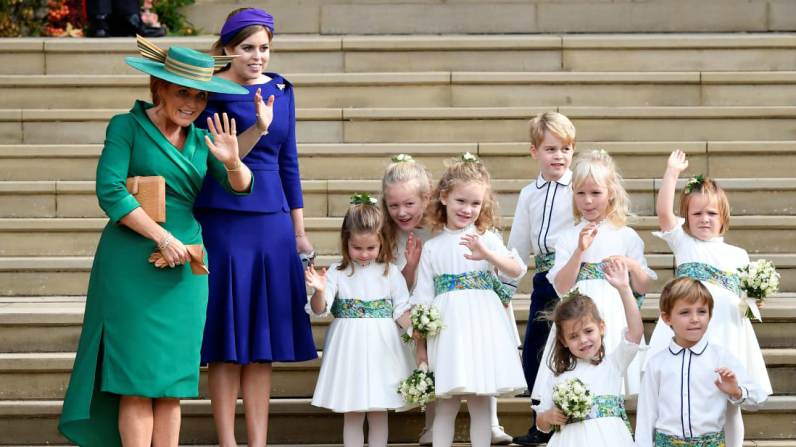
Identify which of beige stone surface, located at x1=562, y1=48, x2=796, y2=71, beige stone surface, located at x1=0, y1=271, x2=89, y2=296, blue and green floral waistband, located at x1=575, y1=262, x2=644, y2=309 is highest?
beige stone surface, located at x1=562, y1=48, x2=796, y2=71

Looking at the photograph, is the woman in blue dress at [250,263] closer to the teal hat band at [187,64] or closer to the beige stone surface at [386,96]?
the teal hat band at [187,64]

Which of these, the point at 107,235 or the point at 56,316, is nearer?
the point at 107,235

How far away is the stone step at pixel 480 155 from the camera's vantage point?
300 inches

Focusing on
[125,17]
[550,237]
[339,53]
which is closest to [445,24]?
[339,53]

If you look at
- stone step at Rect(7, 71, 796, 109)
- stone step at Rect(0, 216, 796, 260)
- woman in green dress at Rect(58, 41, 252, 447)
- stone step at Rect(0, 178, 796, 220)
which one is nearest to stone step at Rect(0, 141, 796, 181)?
stone step at Rect(0, 178, 796, 220)

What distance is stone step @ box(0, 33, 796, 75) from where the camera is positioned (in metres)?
8.80

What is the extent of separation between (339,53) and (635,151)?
2.58m

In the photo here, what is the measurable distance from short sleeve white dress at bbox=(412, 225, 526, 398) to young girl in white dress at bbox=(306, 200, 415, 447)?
158 mm

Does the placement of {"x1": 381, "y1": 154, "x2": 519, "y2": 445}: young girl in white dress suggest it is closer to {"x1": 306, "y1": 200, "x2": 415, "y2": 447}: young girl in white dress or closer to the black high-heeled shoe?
{"x1": 306, "y1": 200, "x2": 415, "y2": 447}: young girl in white dress

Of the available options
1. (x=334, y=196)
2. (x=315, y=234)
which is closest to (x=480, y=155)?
(x=334, y=196)

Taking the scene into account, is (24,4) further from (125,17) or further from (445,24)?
(445,24)

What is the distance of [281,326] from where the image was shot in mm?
5238

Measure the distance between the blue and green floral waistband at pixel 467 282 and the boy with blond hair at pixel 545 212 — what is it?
379mm

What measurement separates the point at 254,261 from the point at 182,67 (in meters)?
1.01
